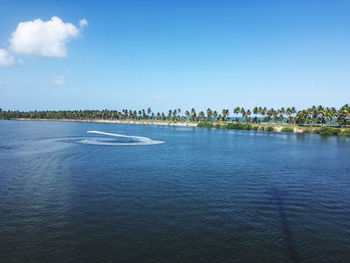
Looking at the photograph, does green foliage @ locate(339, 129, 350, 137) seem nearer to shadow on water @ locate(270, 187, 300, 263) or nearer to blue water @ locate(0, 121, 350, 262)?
blue water @ locate(0, 121, 350, 262)

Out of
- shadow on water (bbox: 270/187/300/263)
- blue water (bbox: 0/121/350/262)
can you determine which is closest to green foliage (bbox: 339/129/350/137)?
blue water (bbox: 0/121/350/262)

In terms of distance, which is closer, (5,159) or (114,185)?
(114,185)

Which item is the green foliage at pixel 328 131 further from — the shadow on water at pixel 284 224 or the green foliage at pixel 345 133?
the shadow on water at pixel 284 224

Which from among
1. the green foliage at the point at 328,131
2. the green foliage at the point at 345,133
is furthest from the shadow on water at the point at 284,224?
the green foliage at the point at 328,131

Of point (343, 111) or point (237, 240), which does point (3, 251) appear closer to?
point (237, 240)

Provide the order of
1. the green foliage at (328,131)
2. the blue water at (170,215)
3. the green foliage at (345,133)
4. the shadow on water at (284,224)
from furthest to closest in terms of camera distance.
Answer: the green foliage at (328,131) < the green foliage at (345,133) < the shadow on water at (284,224) < the blue water at (170,215)

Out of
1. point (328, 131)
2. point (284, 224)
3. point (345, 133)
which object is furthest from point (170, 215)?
point (328, 131)

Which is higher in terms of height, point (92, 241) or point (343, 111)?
point (343, 111)

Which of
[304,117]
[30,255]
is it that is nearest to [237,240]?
[30,255]

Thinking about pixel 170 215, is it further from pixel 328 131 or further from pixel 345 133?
pixel 328 131
